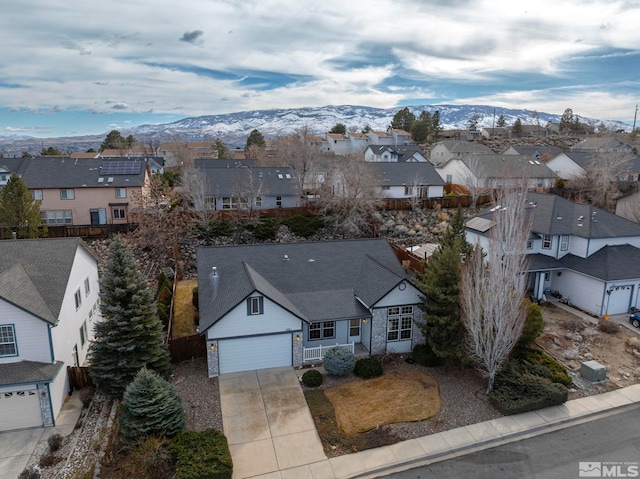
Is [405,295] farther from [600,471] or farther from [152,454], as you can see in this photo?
[152,454]

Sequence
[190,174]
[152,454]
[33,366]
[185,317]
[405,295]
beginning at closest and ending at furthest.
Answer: [152,454]
[33,366]
[405,295]
[185,317]
[190,174]

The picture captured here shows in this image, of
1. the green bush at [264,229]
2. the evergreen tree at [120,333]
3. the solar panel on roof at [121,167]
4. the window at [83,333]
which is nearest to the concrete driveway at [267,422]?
the evergreen tree at [120,333]

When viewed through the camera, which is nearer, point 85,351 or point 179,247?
point 85,351

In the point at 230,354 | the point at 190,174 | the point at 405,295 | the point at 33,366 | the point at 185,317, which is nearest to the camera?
the point at 33,366

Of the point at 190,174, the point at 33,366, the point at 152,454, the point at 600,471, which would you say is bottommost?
the point at 600,471

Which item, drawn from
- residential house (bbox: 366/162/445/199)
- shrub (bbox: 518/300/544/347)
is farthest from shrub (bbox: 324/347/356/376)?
residential house (bbox: 366/162/445/199)

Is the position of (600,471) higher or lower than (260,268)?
lower

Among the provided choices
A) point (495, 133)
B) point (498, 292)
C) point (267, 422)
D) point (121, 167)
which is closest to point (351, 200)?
point (121, 167)

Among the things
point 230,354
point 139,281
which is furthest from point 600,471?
point 139,281
